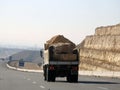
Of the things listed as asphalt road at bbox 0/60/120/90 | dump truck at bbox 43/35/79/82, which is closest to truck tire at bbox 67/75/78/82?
dump truck at bbox 43/35/79/82

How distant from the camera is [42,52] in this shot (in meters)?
43.2

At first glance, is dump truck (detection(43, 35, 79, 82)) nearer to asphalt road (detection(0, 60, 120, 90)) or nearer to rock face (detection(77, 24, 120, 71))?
asphalt road (detection(0, 60, 120, 90))

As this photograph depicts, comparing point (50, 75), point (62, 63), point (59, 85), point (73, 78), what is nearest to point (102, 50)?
point (73, 78)

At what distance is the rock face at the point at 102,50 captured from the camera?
8584cm

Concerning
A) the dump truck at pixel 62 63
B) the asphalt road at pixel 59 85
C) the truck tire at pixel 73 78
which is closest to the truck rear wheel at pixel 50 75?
the dump truck at pixel 62 63

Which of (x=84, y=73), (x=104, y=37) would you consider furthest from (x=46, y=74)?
(x=104, y=37)

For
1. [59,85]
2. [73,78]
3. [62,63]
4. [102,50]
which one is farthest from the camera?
[102,50]

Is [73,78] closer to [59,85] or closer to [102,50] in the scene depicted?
[59,85]

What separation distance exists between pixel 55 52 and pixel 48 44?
9.45ft

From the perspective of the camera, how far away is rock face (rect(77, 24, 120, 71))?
85838mm

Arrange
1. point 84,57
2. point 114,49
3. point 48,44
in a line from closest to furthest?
point 48,44 < point 114,49 < point 84,57

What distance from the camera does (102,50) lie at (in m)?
97.1

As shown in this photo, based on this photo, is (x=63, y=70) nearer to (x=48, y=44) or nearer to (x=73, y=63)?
(x=73, y=63)

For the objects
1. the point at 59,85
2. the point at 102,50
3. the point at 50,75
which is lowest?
the point at 59,85
